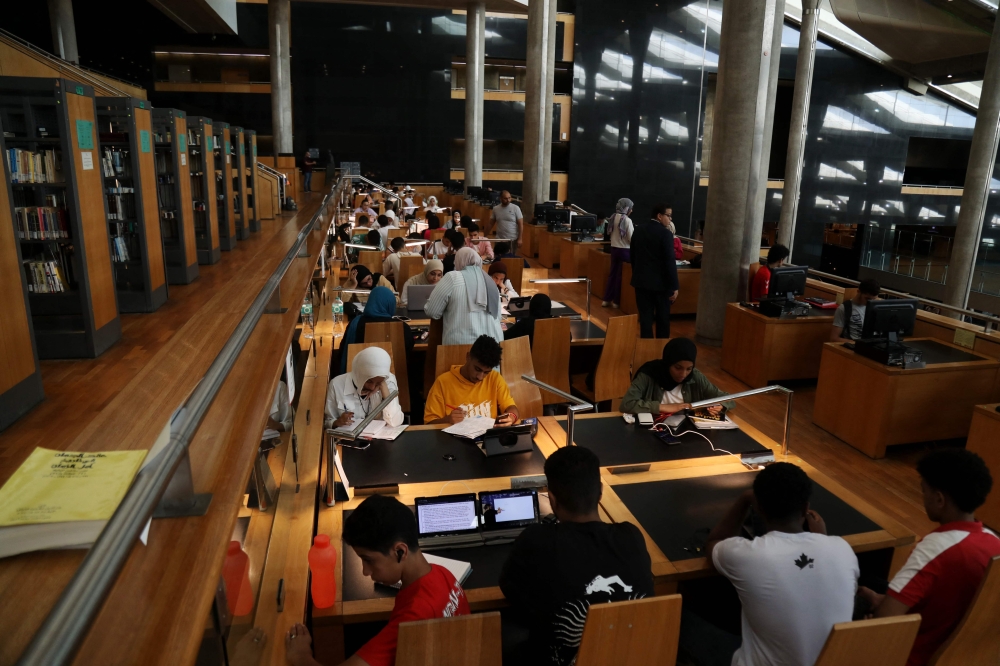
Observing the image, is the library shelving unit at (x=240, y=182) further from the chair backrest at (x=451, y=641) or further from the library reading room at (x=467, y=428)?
the chair backrest at (x=451, y=641)

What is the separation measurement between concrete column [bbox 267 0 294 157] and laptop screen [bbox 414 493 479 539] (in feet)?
63.7

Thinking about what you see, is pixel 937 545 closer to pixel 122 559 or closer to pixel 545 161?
pixel 122 559

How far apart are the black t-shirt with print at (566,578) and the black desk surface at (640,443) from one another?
3.49ft

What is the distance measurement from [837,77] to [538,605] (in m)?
23.2

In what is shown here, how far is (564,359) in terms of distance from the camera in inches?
205

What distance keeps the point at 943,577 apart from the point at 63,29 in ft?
60.4

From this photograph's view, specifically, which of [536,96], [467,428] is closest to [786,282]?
[467,428]

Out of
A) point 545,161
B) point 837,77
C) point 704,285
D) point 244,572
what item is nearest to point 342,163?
point 545,161

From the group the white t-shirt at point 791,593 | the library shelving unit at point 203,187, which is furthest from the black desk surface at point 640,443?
the library shelving unit at point 203,187

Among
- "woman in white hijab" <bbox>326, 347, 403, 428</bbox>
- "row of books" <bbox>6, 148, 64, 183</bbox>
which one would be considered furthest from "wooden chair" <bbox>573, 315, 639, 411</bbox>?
"row of books" <bbox>6, 148, 64, 183</bbox>

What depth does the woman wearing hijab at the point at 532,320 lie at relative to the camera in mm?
5082

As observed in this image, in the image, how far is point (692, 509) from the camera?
2764 mm

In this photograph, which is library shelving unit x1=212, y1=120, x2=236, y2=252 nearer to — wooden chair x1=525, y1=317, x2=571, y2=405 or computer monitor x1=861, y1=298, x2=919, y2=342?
wooden chair x1=525, y1=317, x2=571, y2=405

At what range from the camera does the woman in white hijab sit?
351 cm
